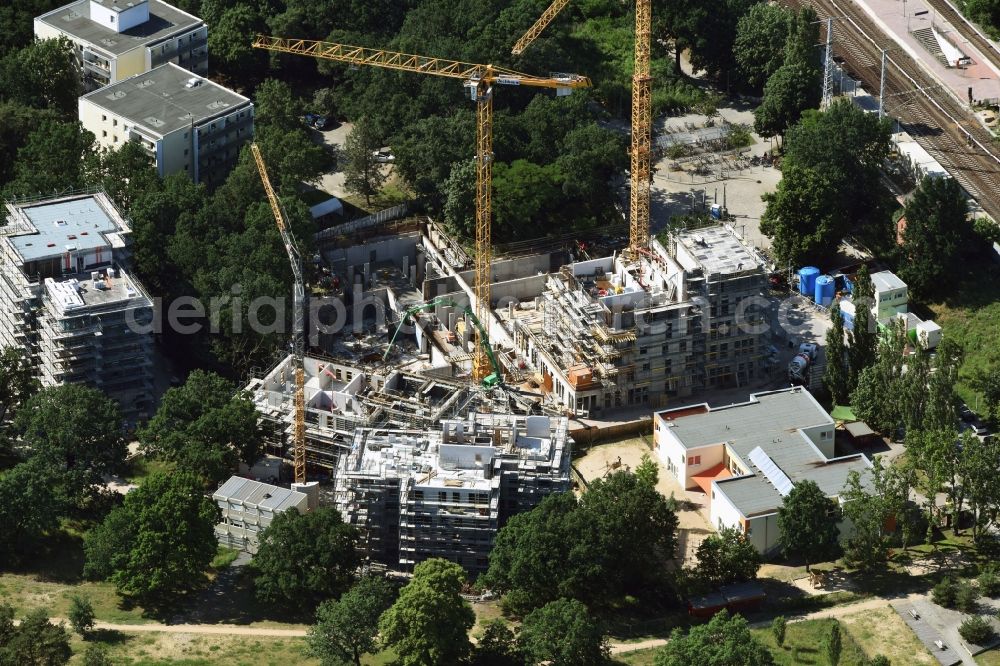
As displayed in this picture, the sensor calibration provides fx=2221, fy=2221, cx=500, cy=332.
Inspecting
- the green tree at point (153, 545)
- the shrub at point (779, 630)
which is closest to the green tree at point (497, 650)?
the shrub at point (779, 630)

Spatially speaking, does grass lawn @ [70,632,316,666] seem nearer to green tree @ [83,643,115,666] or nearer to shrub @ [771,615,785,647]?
green tree @ [83,643,115,666]

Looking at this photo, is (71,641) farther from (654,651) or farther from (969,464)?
(969,464)

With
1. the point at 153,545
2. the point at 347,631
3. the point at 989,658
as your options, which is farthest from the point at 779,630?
the point at 153,545

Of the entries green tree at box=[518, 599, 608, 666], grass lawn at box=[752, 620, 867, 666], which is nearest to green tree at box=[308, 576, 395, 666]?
green tree at box=[518, 599, 608, 666]

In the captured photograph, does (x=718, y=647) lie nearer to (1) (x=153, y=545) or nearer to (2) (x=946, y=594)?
(2) (x=946, y=594)

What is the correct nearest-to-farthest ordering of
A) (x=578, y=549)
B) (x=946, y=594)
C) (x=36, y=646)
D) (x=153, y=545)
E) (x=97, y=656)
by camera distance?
(x=97, y=656), (x=36, y=646), (x=578, y=549), (x=946, y=594), (x=153, y=545)

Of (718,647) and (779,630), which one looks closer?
(718,647)

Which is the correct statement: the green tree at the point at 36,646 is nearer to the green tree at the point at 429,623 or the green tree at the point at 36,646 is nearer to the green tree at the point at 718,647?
the green tree at the point at 429,623
